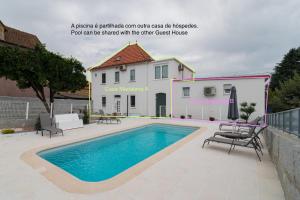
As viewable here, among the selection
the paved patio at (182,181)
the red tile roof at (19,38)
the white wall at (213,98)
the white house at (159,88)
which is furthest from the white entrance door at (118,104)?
the paved patio at (182,181)

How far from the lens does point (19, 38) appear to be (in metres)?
19.8

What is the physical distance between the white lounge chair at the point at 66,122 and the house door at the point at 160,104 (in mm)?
9856

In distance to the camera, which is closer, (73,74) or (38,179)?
(38,179)

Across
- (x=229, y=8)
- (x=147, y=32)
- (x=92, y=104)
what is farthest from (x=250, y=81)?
(x=92, y=104)

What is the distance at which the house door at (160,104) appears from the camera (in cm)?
1877

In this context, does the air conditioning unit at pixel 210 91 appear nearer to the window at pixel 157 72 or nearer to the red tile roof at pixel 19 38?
the window at pixel 157 72

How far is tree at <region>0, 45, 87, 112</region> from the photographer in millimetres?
9172

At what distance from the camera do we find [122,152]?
6.64 metres

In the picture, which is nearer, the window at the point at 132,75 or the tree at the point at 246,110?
the tree at the point at 246,110

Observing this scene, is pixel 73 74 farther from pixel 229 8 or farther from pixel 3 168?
pixel 229 8

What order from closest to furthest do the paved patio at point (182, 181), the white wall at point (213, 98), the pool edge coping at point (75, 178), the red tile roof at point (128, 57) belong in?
the paved patio at point (182, 181)
the pool edge coping at point (75, 178)
the white wall at point (213, 98)
the red tile roof at point (128, 57)

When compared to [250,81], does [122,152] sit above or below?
below

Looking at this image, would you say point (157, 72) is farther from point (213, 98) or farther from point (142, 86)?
point (213, 98)

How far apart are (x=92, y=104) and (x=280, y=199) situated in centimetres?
2463
